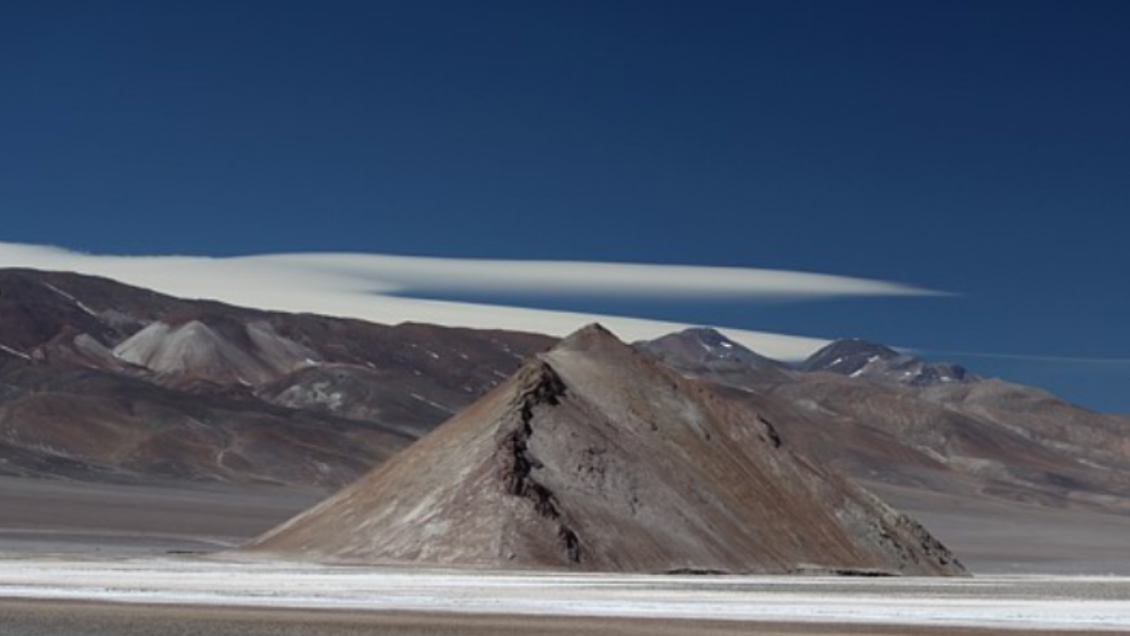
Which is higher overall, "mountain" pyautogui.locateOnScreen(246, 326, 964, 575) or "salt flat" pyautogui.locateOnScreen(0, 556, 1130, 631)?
"mountain" pyautogui.locateOnScreen(246, 326, 964, 575)

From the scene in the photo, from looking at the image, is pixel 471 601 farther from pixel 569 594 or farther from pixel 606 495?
pixel 606 495

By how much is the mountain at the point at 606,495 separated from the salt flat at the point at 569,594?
4.12 meters

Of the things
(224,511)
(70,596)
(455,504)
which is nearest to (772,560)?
(455,504)

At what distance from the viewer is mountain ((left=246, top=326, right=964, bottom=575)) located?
67250 millimetres

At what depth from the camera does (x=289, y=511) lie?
139250mm

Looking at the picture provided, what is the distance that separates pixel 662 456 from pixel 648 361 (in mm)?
8819

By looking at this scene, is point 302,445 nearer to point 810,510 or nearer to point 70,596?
point 810,510

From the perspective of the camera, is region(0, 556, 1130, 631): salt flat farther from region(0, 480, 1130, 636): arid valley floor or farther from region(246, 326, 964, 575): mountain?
region(246, 326, 964, 575): mountain

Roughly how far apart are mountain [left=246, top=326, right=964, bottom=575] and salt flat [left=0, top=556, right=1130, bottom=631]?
4118 millimetres

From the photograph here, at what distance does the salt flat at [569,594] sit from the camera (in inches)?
1615

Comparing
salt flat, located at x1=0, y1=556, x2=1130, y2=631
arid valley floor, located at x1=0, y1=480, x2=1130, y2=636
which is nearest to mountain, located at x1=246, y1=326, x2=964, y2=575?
arid valley floor, located at x1=0, y1=480, x2=1130, y2=636

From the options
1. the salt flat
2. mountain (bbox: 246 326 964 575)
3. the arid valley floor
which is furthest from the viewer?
mountain (bbox: 246 326 964 575)

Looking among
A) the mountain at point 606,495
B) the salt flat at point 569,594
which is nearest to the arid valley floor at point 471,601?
the salt flat at point 569,594

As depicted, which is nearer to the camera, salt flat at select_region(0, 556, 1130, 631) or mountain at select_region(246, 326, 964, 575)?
salt flat at select_region(0, 556, 1130, 631)
